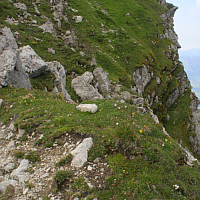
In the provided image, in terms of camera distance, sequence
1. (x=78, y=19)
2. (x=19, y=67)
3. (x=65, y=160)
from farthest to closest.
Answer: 1. (x=78, y=19)
2. (x=19, y=67)
3. (x=65, y=160)

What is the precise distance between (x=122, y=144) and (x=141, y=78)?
43642 millimetres

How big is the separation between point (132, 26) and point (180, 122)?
4689 centimetres

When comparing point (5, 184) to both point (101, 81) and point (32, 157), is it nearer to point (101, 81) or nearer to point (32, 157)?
point (32, 157)

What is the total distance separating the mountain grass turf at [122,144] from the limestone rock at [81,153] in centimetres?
31

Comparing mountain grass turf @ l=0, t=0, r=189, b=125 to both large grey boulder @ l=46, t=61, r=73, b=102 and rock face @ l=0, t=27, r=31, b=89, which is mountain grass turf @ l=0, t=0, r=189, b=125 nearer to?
large grey boulder @ l=46, t=61, r=73, b=102

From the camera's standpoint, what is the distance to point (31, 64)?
19125 millimetres

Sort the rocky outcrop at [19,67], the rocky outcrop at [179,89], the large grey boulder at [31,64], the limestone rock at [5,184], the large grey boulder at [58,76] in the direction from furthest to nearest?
the rocky outcrop at [179,89]
the large grey boulder at [58,76]
the large grey boulder at [31,64]
the rocky outcrop at [19,67]
the limestone rock at [5,184]

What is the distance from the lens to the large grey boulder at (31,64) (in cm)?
1881

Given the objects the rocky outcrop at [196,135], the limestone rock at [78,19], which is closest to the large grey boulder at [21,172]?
the limestone rock at [78,19]

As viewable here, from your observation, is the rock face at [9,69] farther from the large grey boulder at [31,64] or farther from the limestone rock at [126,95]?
the limestone rock at [126,95]

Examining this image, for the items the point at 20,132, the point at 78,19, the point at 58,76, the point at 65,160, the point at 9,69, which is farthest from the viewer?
the point at 78,19

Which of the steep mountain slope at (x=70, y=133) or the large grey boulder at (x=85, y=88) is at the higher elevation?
the steep mountain slope at (x=70, y=133)

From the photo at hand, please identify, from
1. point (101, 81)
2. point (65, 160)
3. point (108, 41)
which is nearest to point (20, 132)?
point (65, 160)

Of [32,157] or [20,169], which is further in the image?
[32,157]
